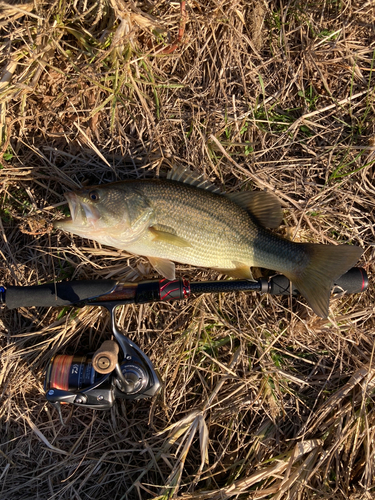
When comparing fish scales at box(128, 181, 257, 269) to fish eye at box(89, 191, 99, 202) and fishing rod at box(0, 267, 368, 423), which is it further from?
fish eye at box(89, 191, 99, 202)

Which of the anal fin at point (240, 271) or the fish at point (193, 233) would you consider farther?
the anal fin at point (240, 271)

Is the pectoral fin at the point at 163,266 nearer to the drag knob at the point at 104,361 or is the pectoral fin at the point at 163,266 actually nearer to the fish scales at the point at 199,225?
the fish scales at the point at 199,225

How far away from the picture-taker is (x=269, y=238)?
2852mm

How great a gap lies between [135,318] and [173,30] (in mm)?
2666

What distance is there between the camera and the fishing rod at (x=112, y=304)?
273 centimetres

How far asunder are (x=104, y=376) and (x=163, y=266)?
3.36 feet

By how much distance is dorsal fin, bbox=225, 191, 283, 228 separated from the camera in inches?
116

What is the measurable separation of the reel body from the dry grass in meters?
0.24

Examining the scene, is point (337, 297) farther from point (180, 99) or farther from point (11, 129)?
point (11, 129)

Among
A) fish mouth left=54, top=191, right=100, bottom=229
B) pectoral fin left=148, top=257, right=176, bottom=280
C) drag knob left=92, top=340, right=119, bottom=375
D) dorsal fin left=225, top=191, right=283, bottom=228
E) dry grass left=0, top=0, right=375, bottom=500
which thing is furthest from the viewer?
dry grass left=0, top=0, right=375, bottom=500

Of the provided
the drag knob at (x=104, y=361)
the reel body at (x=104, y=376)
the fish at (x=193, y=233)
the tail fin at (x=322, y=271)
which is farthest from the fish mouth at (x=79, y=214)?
the tail fin at (x=322, y=271)

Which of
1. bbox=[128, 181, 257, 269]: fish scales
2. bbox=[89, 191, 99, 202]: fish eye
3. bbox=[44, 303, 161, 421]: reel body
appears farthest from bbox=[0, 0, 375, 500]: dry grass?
bbox=[89, 191, 99, 202]: fish eye

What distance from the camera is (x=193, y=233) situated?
277 cm

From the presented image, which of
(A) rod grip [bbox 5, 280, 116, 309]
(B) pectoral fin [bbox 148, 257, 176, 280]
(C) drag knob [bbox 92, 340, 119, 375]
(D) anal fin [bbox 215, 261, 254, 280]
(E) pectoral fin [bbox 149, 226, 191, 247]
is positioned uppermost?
(E) pectoral fin [bbox 149, 226, 191, 247]
